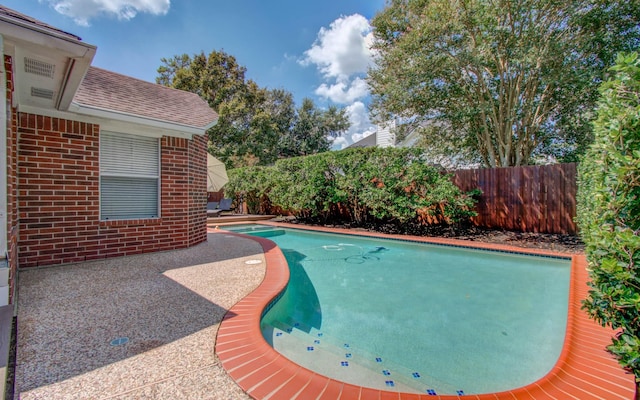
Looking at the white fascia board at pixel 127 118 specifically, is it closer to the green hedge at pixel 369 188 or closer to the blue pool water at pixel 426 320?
the blue pool water at pixel 426 320

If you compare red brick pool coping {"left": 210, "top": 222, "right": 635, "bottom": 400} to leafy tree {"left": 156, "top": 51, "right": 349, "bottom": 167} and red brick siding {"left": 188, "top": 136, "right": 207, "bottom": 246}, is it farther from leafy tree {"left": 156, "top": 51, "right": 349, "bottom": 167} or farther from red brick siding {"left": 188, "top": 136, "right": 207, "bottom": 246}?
leafy tree {"left": 156, "top": 51, "right": 349, "bottom": 167}

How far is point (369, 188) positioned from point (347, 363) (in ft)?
31.6

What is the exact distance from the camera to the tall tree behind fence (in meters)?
10.0

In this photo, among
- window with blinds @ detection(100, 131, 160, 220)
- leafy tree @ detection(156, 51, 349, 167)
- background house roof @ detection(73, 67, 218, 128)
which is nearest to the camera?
background house roof @ detection(73, 67, 218, 128)

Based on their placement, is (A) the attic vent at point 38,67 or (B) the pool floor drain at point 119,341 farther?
(A) the attic vent at point 38,67

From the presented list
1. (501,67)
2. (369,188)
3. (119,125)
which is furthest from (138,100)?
(501,67)

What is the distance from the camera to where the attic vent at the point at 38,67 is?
374 cm

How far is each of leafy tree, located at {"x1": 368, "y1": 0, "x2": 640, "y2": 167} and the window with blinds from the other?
9.84 m

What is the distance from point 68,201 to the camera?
5.66 m

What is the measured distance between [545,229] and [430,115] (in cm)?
732

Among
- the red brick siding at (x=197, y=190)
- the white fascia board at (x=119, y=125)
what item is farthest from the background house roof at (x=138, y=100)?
the red brick siding at (x=197, y=190)

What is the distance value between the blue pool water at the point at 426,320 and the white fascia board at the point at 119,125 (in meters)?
4.30

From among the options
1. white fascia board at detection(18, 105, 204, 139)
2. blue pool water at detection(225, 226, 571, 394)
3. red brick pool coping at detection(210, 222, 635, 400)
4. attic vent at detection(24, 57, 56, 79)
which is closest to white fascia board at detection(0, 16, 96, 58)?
attic vent at detection(24, 57, 56, 79)

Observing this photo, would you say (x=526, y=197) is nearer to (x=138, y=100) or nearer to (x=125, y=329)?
(x=125, y=329)
